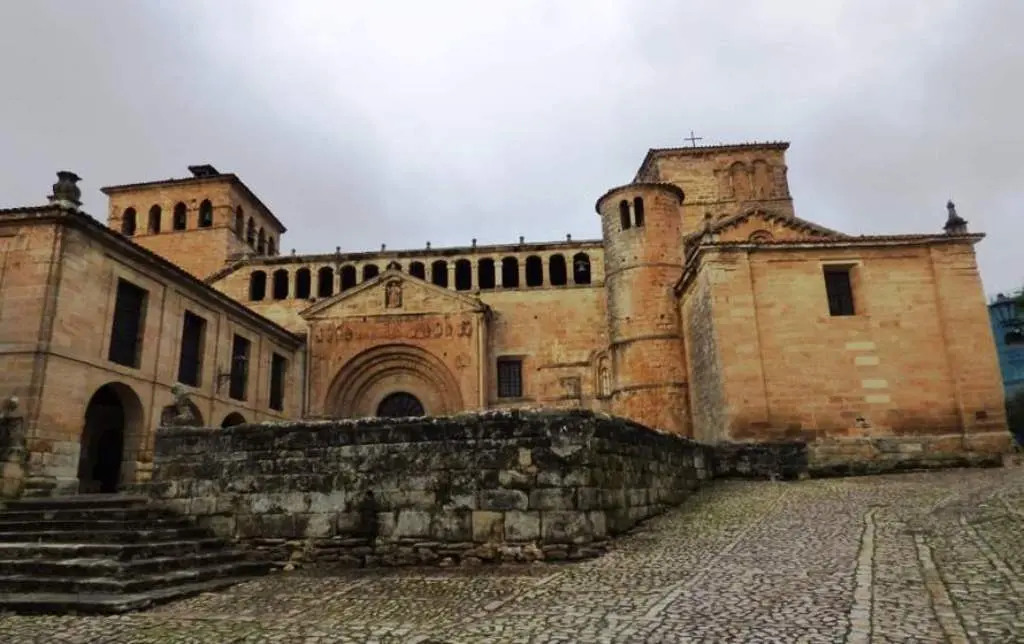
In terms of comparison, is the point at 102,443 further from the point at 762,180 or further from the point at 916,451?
the point at 762,180

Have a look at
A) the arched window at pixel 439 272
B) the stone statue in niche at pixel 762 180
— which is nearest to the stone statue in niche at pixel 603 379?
the arched window at pixel 439 272

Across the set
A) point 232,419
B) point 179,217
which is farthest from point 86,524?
point 179,217

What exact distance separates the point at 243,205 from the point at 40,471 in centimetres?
2470

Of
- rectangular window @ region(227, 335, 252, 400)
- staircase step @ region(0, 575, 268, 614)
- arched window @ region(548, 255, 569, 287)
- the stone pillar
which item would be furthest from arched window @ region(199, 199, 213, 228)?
staircase step @ region(0, 575, 268, 614)

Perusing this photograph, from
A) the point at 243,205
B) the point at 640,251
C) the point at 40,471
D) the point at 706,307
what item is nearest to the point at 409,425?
the point at 40,471

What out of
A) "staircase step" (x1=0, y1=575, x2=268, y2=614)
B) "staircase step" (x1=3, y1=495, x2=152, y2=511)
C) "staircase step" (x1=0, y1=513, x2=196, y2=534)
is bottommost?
"staircase step" (x1=0, y1=575, x2=268, y2=614)

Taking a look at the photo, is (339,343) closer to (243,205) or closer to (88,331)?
(88,331)

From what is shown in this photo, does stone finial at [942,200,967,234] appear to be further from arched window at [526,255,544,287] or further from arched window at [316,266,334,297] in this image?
arched window at [316,266,334,297]

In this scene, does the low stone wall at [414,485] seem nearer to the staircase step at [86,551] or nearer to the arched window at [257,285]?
the staircase step at [86,551]

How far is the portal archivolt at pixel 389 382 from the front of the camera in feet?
81.2

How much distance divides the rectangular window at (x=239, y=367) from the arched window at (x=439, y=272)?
8.69m

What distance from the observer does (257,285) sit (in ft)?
94.1

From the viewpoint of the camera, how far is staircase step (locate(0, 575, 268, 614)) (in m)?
6.23

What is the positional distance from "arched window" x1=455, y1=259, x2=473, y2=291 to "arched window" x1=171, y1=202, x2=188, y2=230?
613 inches
